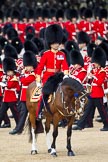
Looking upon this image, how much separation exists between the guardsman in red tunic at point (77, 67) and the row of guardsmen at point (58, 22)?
9.20 metres

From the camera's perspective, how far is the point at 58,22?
32.3 meters

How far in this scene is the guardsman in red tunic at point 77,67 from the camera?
17.5 meters

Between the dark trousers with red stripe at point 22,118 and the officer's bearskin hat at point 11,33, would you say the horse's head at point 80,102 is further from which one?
the officer's bearskin hat at point 11,33

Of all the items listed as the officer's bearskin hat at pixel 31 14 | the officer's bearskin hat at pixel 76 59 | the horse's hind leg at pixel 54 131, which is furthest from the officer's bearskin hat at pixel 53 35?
the officer's bearskin hat at pixel 31 14

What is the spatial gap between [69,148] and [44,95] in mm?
792

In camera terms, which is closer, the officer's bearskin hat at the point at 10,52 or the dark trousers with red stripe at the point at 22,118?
the dark trousers with red stripe at the point at 22,118

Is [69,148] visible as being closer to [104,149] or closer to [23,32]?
[104,149]

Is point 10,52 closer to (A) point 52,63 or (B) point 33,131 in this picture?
(B) point 33,131

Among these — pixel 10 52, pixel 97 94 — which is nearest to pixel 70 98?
pixel 97 94

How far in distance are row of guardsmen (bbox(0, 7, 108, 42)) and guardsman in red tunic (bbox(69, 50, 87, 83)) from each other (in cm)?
920

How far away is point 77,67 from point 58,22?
14719 millimetres

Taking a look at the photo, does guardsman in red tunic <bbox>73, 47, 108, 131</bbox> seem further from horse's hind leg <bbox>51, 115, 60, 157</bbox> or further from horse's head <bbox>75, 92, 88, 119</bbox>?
horse's head <bbox>75, 92, 88, 119</bbox>

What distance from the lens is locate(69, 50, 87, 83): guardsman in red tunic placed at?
17.5m

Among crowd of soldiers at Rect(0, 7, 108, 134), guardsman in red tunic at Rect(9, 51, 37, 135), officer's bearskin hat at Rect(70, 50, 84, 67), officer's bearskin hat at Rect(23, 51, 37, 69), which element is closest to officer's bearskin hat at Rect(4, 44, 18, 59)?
crowd of soldiers at Rect(0, 7, 108, 134)
